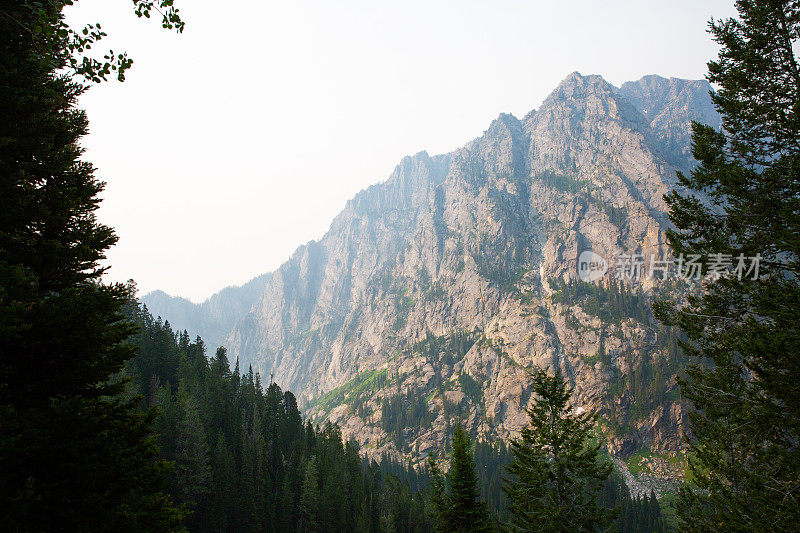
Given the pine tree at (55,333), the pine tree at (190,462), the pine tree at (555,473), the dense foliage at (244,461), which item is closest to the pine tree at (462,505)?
the pine tree at (555,473)

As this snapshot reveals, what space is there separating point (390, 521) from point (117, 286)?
60.2 m

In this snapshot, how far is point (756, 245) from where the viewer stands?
12.9 meters

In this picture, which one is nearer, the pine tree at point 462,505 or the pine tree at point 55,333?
the pine tree at point 55,333

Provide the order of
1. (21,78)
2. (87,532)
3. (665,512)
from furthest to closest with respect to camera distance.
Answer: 1. (665,512)
2. (21,78)
3. (87,532)

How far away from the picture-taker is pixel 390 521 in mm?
55750

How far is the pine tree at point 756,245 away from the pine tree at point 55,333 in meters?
17.1

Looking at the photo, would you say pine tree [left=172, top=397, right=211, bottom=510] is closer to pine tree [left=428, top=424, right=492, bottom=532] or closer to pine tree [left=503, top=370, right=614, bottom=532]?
pine tree [left=428, top=424, right=492, bottom=532]

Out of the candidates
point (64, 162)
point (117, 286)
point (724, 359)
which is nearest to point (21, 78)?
point (64, 162)

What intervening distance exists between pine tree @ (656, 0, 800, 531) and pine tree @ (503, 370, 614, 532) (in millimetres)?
6112

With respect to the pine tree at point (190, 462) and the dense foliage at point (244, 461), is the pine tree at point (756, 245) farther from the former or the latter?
the pine tree at point (190, 462)

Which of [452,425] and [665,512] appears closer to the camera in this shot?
[665,512]

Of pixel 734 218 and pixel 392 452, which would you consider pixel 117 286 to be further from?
pixel 392 452

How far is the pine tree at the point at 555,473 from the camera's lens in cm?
2022

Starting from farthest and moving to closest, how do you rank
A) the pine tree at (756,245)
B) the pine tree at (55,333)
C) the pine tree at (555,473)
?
the pine tree at (555,473) → the pine tree at (756,245) → the pine tree at (55,333)
